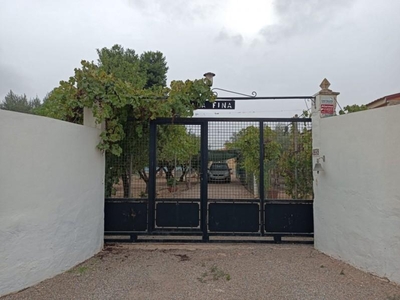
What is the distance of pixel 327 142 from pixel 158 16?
210 inches

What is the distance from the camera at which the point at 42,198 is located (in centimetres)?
325

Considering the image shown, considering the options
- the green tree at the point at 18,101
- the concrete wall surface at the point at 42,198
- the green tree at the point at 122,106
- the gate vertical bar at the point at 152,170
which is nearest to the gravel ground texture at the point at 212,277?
the concrete wall surface at the point at 42,198

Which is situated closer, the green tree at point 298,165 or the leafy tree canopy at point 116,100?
the leafy tree canopy at point 116,100

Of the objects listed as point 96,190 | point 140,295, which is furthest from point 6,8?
point 140,295

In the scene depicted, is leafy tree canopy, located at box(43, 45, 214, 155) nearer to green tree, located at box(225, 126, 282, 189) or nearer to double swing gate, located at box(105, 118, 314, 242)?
double swing gate, located at box(105, 118, 314, 242)

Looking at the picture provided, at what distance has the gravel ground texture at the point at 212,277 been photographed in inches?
119

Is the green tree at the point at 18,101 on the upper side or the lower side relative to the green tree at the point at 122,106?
upper

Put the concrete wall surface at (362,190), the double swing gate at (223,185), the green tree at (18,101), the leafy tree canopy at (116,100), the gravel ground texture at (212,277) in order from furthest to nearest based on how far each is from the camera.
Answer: the green tree at (18,101) → the double swing gate at (223,185) → the leafy tree canopy at (116,100) → the concrete wall surface at (362,190) → the gravel ground texture at (212,277)

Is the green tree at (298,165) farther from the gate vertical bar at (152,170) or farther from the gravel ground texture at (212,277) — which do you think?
the gate vertical bar at (152,170)

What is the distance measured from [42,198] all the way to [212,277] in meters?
2.36

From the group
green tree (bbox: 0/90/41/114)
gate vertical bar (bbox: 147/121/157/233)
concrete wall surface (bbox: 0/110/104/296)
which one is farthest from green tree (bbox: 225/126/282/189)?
green tree (bbox: 0/90/41/114)

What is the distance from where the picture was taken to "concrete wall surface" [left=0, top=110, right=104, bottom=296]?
2.88 meters

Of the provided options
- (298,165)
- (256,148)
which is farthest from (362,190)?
(256,148)

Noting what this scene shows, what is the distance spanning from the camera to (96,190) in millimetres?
4410
